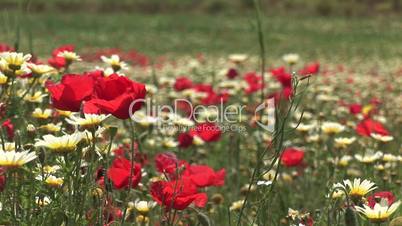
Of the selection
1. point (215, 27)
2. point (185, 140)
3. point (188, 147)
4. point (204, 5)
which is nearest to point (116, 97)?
point (185, 140)

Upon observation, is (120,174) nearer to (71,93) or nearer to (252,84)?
(71,93)

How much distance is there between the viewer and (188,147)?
124 inches

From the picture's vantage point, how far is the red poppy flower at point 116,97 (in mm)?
1533

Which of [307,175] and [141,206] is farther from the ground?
[141,206]

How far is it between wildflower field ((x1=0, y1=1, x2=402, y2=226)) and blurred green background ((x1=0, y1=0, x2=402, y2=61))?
18.8ft

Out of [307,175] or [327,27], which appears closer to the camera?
[307,175]

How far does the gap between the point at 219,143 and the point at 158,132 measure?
929mm

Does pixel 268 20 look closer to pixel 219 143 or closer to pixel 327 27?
pixel 327 27

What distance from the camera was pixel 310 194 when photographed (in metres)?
3.24

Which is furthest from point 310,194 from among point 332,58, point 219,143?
point 332,58

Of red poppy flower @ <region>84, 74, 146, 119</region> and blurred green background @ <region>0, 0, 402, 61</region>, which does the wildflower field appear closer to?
red poppy flower @ <region>84, 74, 146, 119</region>

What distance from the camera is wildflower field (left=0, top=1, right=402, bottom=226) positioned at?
5.28 feet

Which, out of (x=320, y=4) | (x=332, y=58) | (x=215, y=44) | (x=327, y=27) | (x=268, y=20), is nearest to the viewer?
(x=332, y=58)

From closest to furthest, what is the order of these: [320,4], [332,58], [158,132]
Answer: [158,132], [332,58], [320,4]
